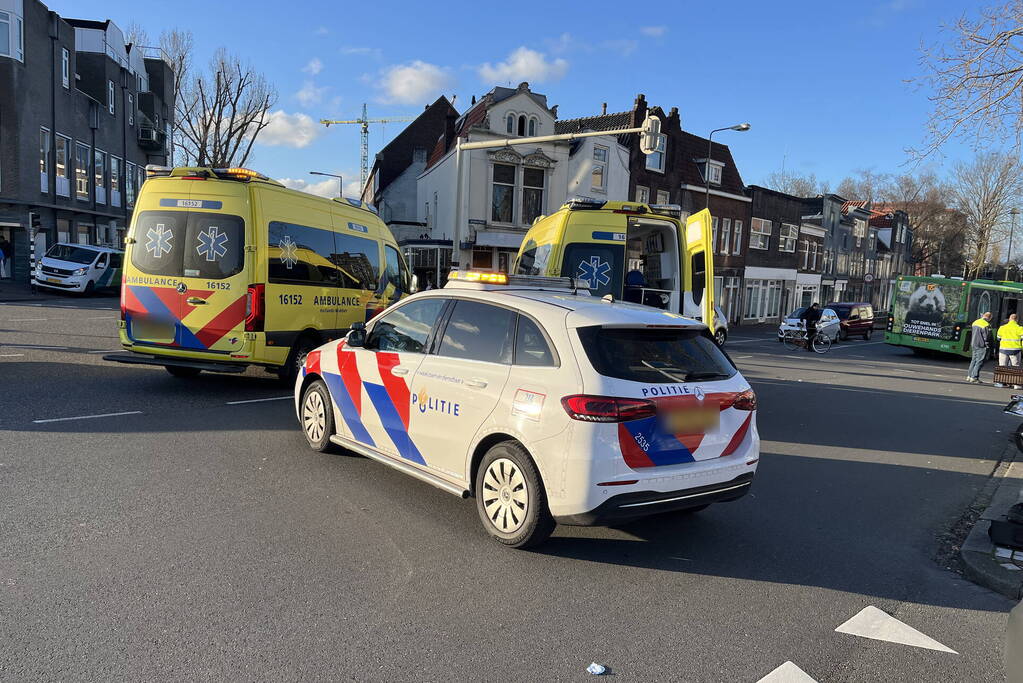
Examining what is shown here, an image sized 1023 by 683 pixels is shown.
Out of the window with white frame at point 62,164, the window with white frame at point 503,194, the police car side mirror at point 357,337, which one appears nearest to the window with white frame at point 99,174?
the window with white frame at point 62,164

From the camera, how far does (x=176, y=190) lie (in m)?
8.37

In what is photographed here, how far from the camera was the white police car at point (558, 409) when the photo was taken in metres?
4.06

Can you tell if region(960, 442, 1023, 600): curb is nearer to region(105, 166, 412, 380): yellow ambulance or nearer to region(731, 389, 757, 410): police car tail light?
region(731, 389, 757, 410): police car tail light

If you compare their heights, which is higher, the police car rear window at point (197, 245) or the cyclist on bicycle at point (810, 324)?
the police car rear window at point (197, 245)

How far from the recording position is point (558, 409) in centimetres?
410

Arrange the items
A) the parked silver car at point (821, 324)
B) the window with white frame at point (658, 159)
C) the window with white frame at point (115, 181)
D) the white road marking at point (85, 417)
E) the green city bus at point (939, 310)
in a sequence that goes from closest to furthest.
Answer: the white road marking at point (85, 417) < the green city bus at point (939, 310) < the parked silver car at point (821, 324) < the window with white frame at point (658, 159) < the window with white frame at point (115, 181)

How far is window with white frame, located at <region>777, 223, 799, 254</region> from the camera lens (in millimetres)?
44809

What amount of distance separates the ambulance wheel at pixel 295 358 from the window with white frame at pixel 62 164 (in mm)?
28282

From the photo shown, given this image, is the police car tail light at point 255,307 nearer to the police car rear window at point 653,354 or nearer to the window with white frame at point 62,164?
the police car rear window at point 653,354

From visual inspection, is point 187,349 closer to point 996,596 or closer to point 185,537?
point 185,537

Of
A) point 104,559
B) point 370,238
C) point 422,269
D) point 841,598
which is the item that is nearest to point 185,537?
point 104,559

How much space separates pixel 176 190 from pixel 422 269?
2125 centimetres

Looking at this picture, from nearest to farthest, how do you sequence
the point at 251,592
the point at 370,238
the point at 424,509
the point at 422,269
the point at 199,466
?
the point at 251,592
the point at 424,509
the point at 199,466
the point at 370,238
the point at 422,269

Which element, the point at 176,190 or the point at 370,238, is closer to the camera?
the point at 176,190
